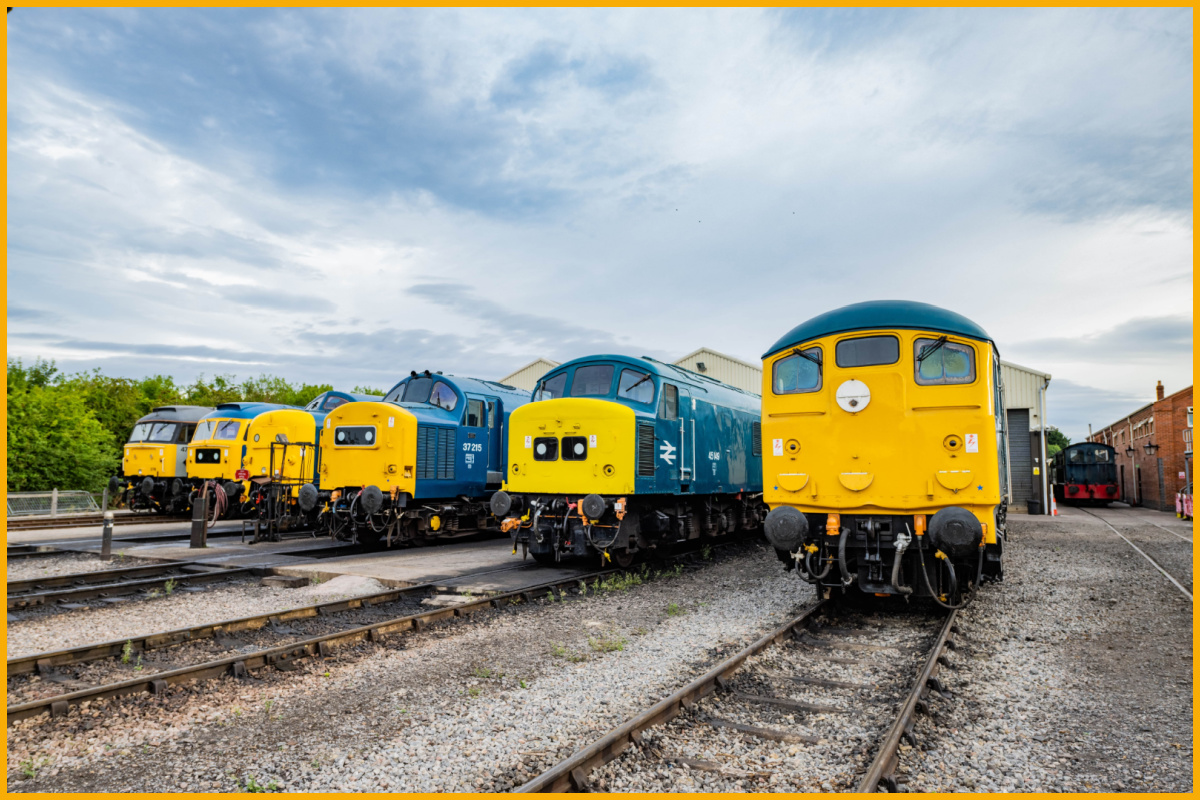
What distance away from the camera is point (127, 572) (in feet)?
36.3

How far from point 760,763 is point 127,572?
1043cm

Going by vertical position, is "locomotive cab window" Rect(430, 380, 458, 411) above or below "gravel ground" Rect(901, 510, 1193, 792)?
above

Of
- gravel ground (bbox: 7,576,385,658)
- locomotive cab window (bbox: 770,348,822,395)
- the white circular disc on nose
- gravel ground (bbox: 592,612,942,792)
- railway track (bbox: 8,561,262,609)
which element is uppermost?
locomotive cab window (bbox: 770,348,822,395)

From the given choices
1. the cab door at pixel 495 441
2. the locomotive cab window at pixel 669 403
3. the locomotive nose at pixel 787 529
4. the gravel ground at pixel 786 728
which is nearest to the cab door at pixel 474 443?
the cab door at pixel 495 441

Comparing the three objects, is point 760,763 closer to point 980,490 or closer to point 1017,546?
point 980,490

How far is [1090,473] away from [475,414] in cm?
3433

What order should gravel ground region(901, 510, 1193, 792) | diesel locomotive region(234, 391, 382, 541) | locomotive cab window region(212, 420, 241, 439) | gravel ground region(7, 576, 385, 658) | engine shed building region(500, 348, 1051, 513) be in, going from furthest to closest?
engine shed building region(500, 348, 1051, 513), locomotive cab window region(212, 420, 241, 439), diesel locomotive region(234, 391, 382, 541), gravel ground region(7, 576, 385, 658), gravel ground region(901, 510, 1193, 792)

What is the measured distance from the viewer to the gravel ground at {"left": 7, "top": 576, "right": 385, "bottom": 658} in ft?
24.6

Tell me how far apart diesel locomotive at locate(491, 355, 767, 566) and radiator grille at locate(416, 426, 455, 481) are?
113 inches

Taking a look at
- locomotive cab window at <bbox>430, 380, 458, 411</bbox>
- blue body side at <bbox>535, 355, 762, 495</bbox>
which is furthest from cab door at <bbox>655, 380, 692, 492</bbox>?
locomotive cab window at <bbox>430, 380, 458, 411</bbox>

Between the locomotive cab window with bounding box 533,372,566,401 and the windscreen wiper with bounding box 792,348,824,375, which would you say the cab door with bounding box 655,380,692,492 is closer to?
the locomotive cab window with bounding box 533,372,566,401

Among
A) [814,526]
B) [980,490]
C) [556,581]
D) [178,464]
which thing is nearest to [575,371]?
→ [556,581]

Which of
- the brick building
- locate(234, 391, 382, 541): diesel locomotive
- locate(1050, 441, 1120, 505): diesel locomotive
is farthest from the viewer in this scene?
locate(1050, 441, 1120, 505): diesel locomotive

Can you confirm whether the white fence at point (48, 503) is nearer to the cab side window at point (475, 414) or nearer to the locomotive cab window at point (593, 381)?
the cab side window at point (475, 414)
